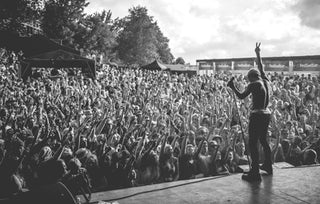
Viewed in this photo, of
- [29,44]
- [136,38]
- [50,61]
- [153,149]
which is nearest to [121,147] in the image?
Result: [153,149]

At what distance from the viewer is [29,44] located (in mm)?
20422

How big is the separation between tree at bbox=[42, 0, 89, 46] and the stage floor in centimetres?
3423

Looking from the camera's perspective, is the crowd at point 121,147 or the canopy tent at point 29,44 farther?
the canopy tent at point 29,44

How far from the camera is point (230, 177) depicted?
4.16 meters

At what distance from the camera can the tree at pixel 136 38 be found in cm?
5656

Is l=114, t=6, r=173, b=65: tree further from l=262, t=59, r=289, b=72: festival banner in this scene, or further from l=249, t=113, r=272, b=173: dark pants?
l=249, t=113, r=272, b=173: dark pants

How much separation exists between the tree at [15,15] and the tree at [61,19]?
2.27 metres

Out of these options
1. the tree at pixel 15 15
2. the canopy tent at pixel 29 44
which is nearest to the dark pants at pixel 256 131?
the canopy tent at pixel 29 44

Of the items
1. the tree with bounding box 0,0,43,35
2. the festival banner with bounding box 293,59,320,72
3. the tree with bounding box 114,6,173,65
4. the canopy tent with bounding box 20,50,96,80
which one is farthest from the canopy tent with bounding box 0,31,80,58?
the tree with bounding box 114,6,173,65

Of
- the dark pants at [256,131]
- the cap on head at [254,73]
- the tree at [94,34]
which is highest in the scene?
the tree at [94,34]

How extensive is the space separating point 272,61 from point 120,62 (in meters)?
41.1

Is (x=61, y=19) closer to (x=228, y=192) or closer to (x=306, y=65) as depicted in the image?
(x=306, y=65)

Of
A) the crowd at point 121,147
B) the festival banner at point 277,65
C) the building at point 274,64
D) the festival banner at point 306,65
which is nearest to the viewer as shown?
the crowd at point 121,147

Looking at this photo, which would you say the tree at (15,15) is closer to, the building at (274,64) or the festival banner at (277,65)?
the building at (274,64)
